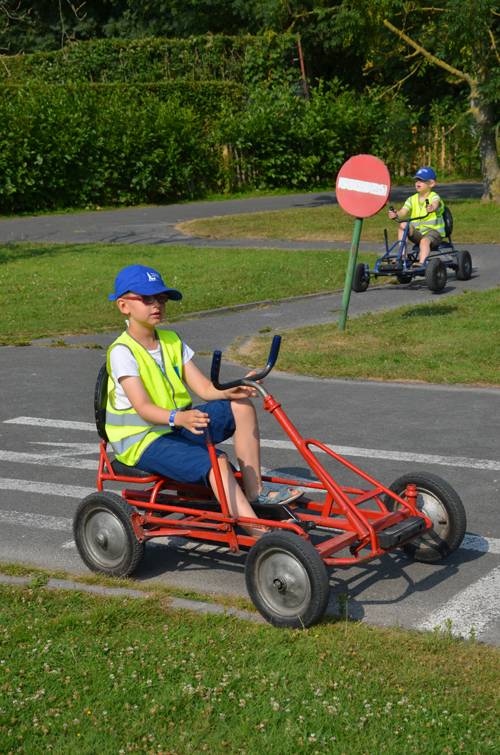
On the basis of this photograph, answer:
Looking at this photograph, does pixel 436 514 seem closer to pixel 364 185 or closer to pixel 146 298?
pixel 146 298

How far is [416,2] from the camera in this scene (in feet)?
70.7

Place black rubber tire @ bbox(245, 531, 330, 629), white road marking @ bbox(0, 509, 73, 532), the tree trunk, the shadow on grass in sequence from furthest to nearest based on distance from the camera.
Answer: the tree trunk, the shadow on grass, white road marking @ bbox(0, 509, 73, 532), black rubber tire @ bbox(245, 531, 330, 629)

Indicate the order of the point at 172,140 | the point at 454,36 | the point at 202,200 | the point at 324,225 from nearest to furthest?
the point at 454,36 < the point at 324,225 < the point at 172,140 < the point at 202,200

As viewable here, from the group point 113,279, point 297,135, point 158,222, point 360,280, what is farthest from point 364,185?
point 297,135

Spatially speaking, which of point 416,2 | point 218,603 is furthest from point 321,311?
point 416,2

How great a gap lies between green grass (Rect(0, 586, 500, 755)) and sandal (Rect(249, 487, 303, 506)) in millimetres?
680

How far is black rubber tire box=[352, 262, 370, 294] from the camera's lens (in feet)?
43.9

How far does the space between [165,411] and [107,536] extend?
73cm

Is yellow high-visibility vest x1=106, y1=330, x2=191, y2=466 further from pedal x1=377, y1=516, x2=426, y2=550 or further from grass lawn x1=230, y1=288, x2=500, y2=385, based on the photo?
grass lawn x1=230, y1=288, x2=500, y2=385

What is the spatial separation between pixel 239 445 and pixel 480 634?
4.85ft

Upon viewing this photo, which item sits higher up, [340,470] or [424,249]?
[424,249]

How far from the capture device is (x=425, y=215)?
13820mm

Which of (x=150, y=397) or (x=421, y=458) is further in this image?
(x=421, y=458)

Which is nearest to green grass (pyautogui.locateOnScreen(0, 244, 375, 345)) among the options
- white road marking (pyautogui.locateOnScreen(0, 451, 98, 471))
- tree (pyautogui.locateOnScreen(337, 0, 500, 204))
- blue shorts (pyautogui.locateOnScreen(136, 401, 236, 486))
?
white road marking (pyautogui.locateOnScreen(0, 451, 98, 471))
